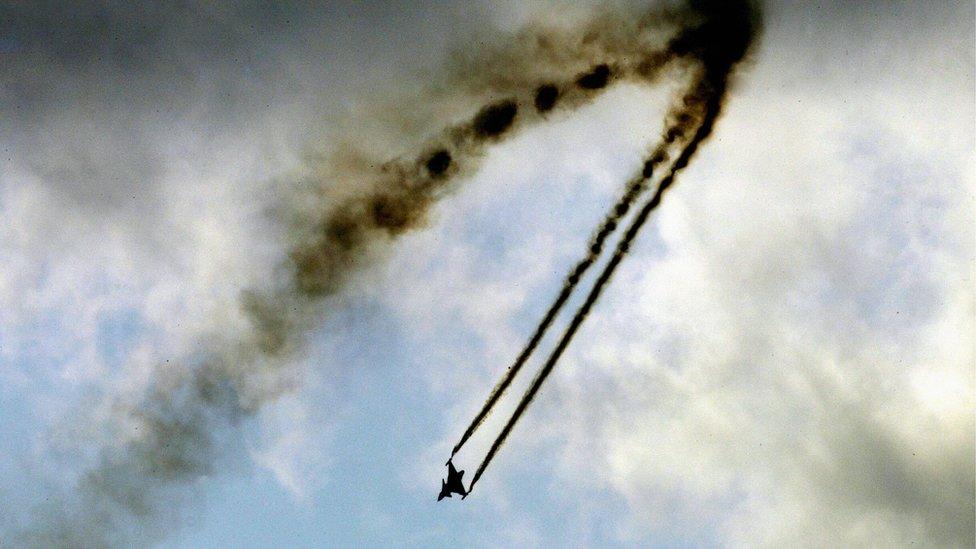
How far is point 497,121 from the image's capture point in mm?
64438

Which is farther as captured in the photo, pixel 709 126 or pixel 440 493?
pixel 440 493

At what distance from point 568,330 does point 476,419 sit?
776cm

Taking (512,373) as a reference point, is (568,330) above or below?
above

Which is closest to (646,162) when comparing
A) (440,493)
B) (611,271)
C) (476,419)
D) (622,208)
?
(622,208)

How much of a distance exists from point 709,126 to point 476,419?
22590 millimetres

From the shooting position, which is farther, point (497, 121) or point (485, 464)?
point (497, 121)

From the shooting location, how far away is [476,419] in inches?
2271

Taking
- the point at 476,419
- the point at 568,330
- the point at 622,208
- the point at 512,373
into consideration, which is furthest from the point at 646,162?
the point at 476,419

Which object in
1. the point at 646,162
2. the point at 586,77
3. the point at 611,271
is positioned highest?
the point at 586,77

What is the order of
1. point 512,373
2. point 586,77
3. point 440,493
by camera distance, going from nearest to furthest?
point 512,373 < point 586,77 < point 440,493

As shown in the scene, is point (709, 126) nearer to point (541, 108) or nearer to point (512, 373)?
point (541, 108)

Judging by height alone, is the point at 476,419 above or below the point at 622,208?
below

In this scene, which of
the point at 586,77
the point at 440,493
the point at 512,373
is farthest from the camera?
the point at 440,493

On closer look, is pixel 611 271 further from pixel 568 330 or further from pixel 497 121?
pixel 497 121
